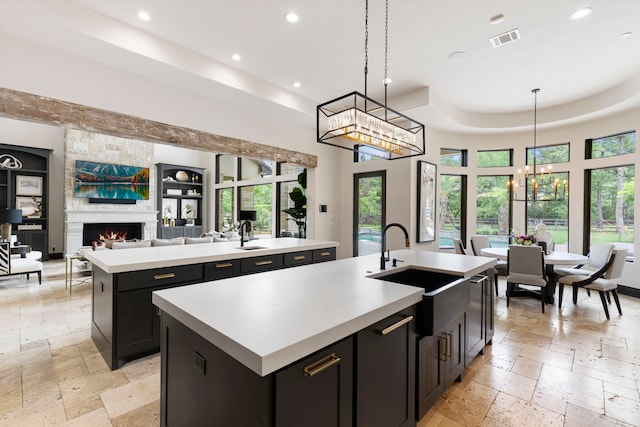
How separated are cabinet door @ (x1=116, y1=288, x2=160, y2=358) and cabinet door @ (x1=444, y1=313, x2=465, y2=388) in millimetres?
2278

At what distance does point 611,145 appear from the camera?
552 cm

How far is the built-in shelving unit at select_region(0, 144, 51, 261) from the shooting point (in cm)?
728

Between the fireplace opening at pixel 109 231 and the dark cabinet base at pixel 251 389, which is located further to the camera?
the fireplace opening at pixel 109 231

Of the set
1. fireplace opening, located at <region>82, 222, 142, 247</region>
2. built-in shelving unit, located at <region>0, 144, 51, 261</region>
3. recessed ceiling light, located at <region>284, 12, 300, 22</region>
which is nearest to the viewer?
recessed ceiling light, located at <region>284, 12, 300, 22</region>

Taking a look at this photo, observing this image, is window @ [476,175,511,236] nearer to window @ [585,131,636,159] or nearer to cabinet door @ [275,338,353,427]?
window @ [585,131,636,159]

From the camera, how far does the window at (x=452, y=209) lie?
21.8ft

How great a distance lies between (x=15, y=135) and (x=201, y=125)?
21.1 feet

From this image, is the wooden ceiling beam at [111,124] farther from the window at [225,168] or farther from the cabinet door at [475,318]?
the window at [225,168]

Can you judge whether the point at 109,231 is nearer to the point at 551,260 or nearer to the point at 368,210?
the point at 368,210

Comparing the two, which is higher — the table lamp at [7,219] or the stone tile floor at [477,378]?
the table lamp at [7,219]

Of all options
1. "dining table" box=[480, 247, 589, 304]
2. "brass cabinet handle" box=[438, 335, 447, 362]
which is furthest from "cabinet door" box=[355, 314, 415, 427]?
"dining table" box=[480, 247, 589, 304]

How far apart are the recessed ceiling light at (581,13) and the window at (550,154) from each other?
3.67 meters

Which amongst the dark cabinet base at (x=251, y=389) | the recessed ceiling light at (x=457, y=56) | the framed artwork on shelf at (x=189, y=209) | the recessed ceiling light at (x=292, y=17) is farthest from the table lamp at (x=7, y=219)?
the recessed ceiling light at (x=457, y=56)

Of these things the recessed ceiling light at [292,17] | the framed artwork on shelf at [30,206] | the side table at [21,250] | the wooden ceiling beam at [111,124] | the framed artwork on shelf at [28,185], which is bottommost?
the side table at [21,250]
